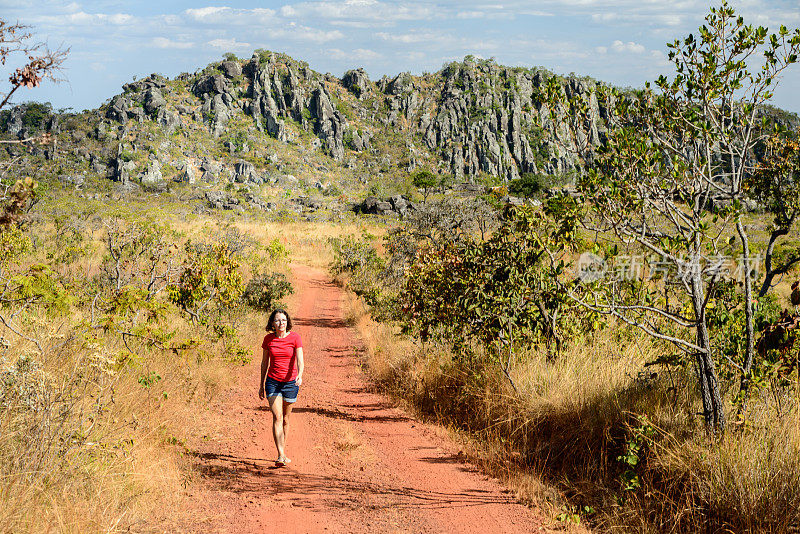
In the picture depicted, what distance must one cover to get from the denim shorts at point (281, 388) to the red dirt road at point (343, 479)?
2.22 feet

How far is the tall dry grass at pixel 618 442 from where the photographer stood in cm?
375

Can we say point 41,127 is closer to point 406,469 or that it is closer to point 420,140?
point 420,140

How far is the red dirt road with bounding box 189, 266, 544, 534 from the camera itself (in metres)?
4.34

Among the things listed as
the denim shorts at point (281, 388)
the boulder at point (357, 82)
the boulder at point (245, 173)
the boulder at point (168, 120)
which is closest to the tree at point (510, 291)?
the denim shorts at point (281, 388)

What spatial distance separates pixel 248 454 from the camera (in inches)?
232

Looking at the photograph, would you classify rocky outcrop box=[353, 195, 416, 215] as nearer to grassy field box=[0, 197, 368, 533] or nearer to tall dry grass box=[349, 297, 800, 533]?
grassy field box=[0, 197, 368, 533]

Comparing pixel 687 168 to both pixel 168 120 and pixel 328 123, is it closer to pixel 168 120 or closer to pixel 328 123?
pixel 168 120

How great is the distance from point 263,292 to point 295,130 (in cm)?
8859

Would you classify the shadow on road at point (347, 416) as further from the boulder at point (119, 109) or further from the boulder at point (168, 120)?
the boulder at point (119, 109)

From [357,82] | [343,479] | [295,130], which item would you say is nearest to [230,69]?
[295,130]

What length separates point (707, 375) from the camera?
14.2 ft

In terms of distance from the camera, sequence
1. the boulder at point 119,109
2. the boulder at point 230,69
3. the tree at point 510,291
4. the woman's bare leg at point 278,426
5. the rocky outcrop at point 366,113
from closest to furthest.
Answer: the woman's bare leg at point 278,426 < the tree at point 510,291 < the boulder at point 119,109 < the rocky outcrop at point 366,113 < the boulder at point 230,69

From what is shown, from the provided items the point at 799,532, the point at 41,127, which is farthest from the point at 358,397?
the point at 41,127

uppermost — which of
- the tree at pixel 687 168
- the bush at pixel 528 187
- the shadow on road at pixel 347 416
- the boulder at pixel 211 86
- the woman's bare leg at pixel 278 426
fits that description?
the boulder at pixel 211 86
